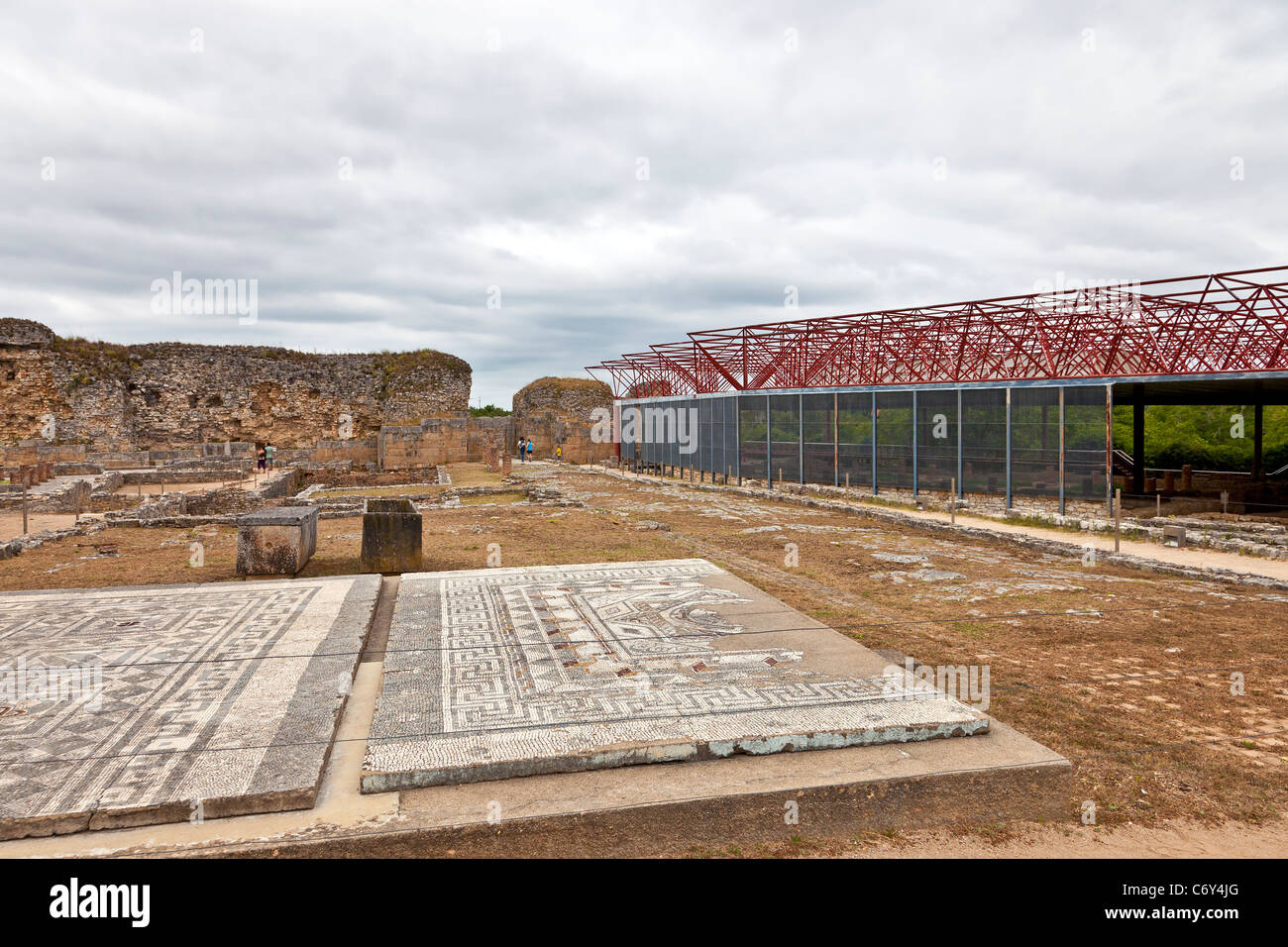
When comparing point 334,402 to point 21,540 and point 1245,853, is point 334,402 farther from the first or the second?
point 1245,853

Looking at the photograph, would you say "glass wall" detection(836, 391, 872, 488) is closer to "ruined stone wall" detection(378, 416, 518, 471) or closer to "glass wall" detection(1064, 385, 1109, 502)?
"glass wall" detection(1064, 385, 1109, 502)

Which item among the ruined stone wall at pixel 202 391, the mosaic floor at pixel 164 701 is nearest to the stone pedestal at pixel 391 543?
the mosaic floor at pixel 164 701

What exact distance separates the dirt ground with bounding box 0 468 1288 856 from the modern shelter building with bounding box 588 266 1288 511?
410 centimetres

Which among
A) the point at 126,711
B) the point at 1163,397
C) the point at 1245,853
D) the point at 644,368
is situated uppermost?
the point at 644,368

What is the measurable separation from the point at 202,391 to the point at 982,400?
124 ft

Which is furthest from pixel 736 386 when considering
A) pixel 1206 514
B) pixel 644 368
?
pixel 1206 514

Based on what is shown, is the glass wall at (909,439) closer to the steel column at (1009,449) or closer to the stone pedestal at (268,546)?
the steel column at (1009,449)

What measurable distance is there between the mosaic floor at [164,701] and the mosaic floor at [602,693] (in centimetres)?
48

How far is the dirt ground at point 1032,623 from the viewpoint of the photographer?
166 inches

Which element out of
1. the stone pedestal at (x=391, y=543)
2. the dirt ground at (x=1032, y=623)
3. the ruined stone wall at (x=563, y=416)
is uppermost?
the ruined stone wall at (x=563, y=416)

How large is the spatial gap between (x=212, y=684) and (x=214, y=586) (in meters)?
3.59

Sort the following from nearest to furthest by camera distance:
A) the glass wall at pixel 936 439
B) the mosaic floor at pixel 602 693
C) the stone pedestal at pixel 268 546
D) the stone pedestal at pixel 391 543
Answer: the mosaic floor at pixel 602 693
the stone pedestal at pixel 268 546
the stone pedestal at pixel 391 543
the glass wall at pixel 936 439

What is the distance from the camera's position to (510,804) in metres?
3.90

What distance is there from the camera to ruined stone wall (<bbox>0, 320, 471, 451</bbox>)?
34531 mm
